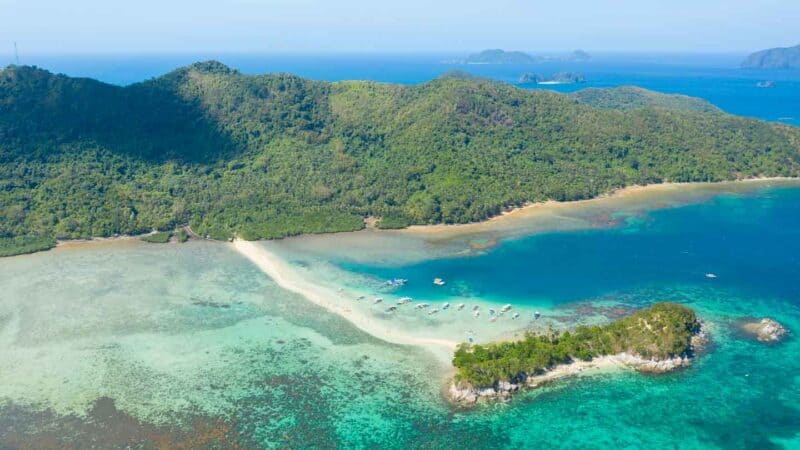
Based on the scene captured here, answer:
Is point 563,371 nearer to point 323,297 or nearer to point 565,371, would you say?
point 565,371

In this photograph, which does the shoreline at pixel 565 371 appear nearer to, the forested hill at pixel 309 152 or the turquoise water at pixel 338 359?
the turquoise water at pixel 338 359

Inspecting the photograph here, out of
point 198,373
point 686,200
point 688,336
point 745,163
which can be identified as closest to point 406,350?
point 198,373

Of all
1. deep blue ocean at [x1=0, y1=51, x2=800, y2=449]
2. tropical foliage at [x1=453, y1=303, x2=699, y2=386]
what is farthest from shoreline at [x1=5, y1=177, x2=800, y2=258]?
tropical foliage at [x1=453, y1=303, x2=699, y2=386]

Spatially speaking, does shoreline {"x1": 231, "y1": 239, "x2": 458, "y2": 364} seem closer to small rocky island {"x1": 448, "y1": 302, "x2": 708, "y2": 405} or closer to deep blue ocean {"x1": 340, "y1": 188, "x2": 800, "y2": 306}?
small rocky island {"x1": 448, "y1": 302, "x2": 708, "y2": 405}

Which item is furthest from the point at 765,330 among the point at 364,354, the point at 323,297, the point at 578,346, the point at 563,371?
the point at 323,297

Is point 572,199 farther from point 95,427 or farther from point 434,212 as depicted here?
point 95,427

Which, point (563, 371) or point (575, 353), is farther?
point (575, 353)
